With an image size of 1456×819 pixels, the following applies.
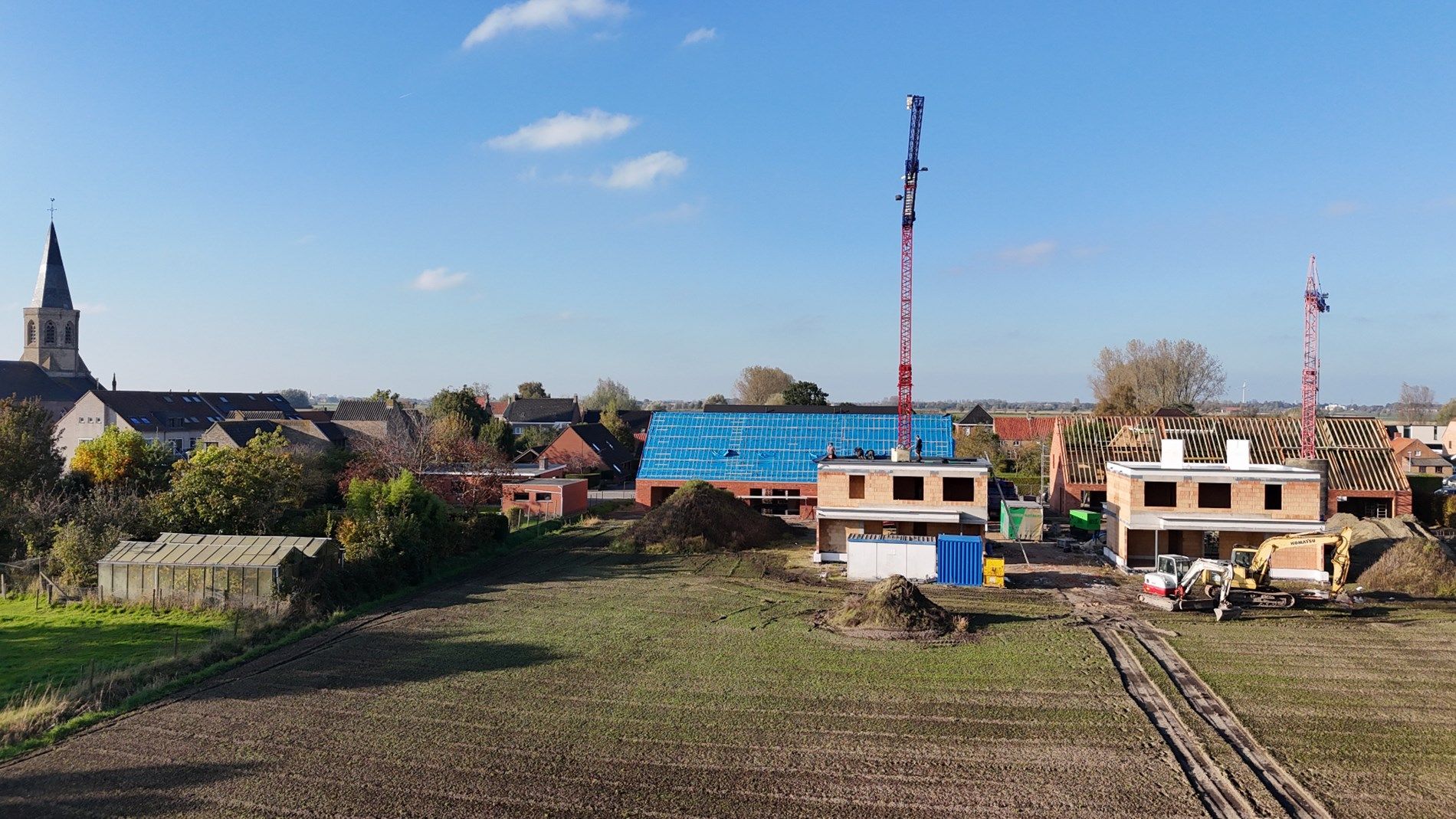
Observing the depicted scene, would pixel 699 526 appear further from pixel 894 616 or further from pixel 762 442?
pixel 894 616

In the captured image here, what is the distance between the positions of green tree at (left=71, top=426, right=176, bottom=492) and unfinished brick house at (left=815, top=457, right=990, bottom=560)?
3484 centimetres

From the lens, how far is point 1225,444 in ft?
187

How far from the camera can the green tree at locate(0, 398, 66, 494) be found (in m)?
41.0

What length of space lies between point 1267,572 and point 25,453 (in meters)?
57.8

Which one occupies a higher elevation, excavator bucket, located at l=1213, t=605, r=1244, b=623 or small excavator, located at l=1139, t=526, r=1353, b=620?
small excavator, located at l=1139, t=526, r=1353, b=620

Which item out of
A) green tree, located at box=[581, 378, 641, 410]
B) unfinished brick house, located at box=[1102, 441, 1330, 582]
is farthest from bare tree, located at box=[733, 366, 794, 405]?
unfinished brick house, located at box=[1102, 441, 1330, 582]

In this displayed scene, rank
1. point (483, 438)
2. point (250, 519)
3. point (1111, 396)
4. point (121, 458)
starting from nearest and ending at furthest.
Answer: point (250, 519) < point (121, 458) < point (483, 438) < point (1111, 396)

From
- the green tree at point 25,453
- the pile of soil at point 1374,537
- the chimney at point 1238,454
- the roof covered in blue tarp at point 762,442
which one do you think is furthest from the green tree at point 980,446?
the green tree at point 25,453

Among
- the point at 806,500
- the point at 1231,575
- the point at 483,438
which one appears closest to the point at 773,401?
the point at 483,438

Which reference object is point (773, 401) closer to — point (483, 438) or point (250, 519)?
point (483, 438)

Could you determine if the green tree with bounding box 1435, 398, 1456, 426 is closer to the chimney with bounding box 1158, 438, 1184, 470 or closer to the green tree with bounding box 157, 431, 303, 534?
the chimney with bounding box 1158, 438, 1184, 470

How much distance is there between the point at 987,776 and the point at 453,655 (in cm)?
1567

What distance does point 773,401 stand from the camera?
124m

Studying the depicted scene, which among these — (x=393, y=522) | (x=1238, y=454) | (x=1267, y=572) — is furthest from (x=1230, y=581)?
(x=393, y=522)
